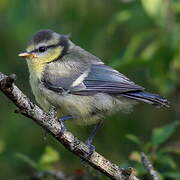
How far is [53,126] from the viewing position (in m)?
2.90

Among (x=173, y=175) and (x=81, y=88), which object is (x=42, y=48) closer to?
(x=81, y=88)

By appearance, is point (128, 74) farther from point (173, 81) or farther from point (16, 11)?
point (16, 11)

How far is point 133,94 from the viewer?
12.6 ft

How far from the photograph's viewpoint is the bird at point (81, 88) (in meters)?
3.81

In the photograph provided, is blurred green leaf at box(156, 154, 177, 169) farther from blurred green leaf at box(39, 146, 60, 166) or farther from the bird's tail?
blurred green leaf at box(39, 146, 60, 166)

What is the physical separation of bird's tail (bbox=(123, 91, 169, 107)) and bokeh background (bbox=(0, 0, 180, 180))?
0.44 m

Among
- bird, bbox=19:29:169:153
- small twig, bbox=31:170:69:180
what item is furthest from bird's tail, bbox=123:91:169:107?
small twig, bbox=31:170:69:180

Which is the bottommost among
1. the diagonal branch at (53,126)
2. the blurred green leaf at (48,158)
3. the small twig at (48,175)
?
the diagonal branch at (53,126)

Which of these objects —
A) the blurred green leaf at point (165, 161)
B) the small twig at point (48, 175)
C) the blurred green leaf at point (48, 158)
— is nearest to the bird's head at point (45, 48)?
the blurred green leaf at point (48, 158)

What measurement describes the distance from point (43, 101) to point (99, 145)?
1515mm

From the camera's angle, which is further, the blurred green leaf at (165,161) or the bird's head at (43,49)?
the bird's head at (43,49)

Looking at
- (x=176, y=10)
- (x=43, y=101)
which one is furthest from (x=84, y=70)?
(x=176, y=10)

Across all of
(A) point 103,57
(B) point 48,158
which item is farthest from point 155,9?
(A) point 103,57

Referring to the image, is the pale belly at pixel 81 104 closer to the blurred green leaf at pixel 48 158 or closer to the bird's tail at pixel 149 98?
the bird's tail at pixel 149 98
